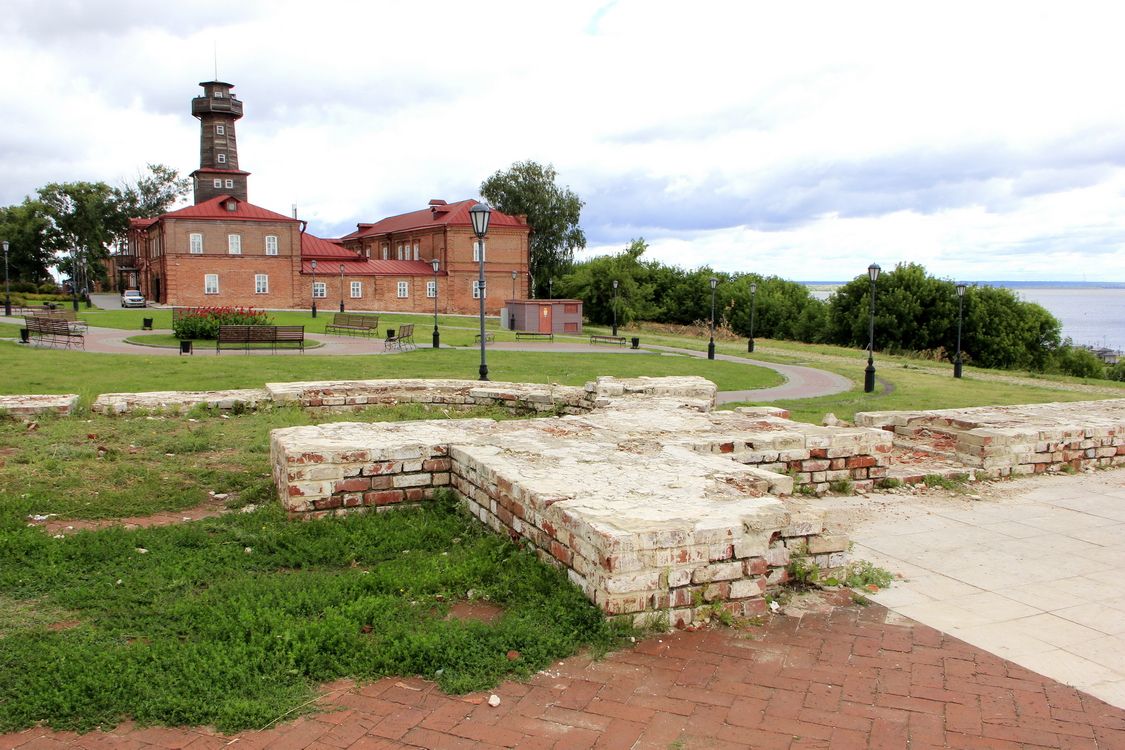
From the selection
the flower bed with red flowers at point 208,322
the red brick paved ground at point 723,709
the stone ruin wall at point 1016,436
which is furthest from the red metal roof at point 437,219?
the red brick paved ground at point 723,709

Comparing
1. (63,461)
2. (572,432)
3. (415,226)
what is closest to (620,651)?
(572,432)

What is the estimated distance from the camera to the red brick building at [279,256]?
52.1 meters

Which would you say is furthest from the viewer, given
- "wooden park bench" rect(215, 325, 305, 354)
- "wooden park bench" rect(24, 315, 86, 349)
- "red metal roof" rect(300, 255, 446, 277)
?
"red metal roof" rect(300, 255, 446, 277)

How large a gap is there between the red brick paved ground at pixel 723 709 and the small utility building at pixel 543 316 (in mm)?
36952

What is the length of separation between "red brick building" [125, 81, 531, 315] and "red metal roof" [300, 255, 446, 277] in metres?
0.08

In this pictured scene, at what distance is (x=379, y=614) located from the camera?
4461 mm

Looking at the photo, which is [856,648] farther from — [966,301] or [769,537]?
[966,301]

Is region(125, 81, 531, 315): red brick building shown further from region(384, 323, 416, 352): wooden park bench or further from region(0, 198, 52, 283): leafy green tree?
region(384, 323, 416, 352): wooden park bench

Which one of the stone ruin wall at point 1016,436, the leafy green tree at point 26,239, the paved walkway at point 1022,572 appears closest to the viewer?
the paved walkway at point 1022,572

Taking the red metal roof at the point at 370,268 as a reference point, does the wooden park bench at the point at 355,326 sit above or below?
below

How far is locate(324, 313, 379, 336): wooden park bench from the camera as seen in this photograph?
107 ft

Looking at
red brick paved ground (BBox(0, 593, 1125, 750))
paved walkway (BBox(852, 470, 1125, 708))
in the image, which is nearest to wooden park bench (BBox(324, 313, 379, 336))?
paved walkway (BBox(852, 470, 1125, 708))

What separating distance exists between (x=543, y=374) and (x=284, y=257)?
39183 mm

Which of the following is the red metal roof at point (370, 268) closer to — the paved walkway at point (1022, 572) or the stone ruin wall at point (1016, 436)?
the stone ruin wall at point (1016, 436)
